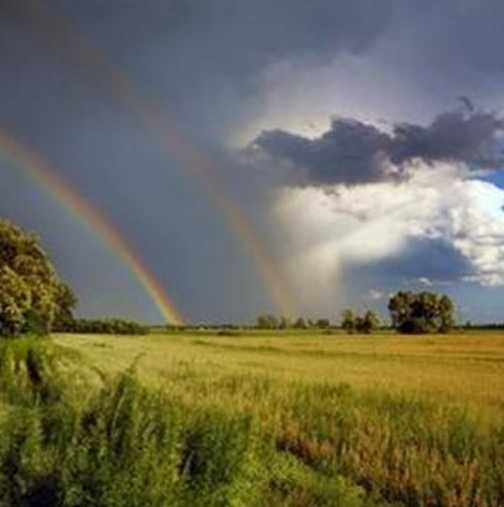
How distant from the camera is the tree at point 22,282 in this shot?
42094 mm

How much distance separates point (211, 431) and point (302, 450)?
410 cm

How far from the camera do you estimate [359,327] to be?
170 metres

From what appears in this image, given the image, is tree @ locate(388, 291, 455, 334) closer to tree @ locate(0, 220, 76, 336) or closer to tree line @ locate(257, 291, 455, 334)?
tree line @ locate(257, 291, 455, 334)

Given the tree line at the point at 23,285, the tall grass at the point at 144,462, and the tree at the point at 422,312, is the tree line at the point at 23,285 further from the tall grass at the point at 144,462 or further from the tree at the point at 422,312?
the tree at the point at 422,312

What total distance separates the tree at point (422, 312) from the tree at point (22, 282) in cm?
11970

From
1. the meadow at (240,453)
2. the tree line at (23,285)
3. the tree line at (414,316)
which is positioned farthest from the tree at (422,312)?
the meadow at (240,453)

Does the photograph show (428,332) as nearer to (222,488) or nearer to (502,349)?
(502,349)

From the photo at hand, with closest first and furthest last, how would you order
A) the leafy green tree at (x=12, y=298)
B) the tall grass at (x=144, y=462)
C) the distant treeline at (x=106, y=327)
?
1. the tall grass at (x=144, y=462)
2. the leafy green tree at (x=12, y=298)
3. the distant treeline at (x=106, y=327)

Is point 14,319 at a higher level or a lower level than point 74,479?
higher

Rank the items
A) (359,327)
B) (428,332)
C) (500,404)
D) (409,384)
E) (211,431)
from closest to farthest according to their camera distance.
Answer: (211,431)
(500,404)
(409,384)
(428,332)
(359,327)

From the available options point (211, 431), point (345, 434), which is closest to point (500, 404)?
point (345, 434)

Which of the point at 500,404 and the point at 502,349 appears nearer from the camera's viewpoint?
the point at 500,404

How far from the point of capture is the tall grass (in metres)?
9.87

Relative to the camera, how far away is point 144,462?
1009 centimetres
